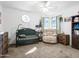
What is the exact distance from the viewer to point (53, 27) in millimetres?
3422

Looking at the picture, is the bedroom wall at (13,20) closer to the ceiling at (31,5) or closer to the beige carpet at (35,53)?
the ceiling at (31,5)

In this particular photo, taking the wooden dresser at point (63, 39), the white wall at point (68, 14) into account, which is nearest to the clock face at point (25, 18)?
the white wall at point (68, 14)

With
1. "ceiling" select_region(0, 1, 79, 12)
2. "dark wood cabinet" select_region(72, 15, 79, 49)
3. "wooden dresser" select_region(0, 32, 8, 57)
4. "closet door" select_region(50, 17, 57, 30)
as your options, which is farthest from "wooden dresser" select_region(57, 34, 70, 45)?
"wooden dresser" select_region(0, 32, 8, 57)

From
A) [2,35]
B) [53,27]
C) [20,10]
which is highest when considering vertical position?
[20,10]

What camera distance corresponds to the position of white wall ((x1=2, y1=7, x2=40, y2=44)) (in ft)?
10.4

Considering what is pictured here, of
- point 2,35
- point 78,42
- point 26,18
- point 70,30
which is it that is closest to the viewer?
point 2,35

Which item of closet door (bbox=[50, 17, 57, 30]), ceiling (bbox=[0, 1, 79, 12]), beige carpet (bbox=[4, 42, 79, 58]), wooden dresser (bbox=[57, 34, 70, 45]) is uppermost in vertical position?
ceiling (bbox=[0, 1, 79, 12])

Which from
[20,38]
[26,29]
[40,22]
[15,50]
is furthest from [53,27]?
[15,50]

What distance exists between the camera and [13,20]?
328 cm

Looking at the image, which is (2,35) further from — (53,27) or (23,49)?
(53,27)

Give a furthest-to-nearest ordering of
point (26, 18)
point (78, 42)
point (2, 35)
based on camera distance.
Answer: point (78, 42)
point (26, 18)
point (2, 35)

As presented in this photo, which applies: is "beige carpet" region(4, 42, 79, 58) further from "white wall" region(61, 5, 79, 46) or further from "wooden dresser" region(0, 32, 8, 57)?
"white wall" region(61, 5, 79, 46)

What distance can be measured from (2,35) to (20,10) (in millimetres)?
986

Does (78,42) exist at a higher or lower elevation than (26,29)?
lower
